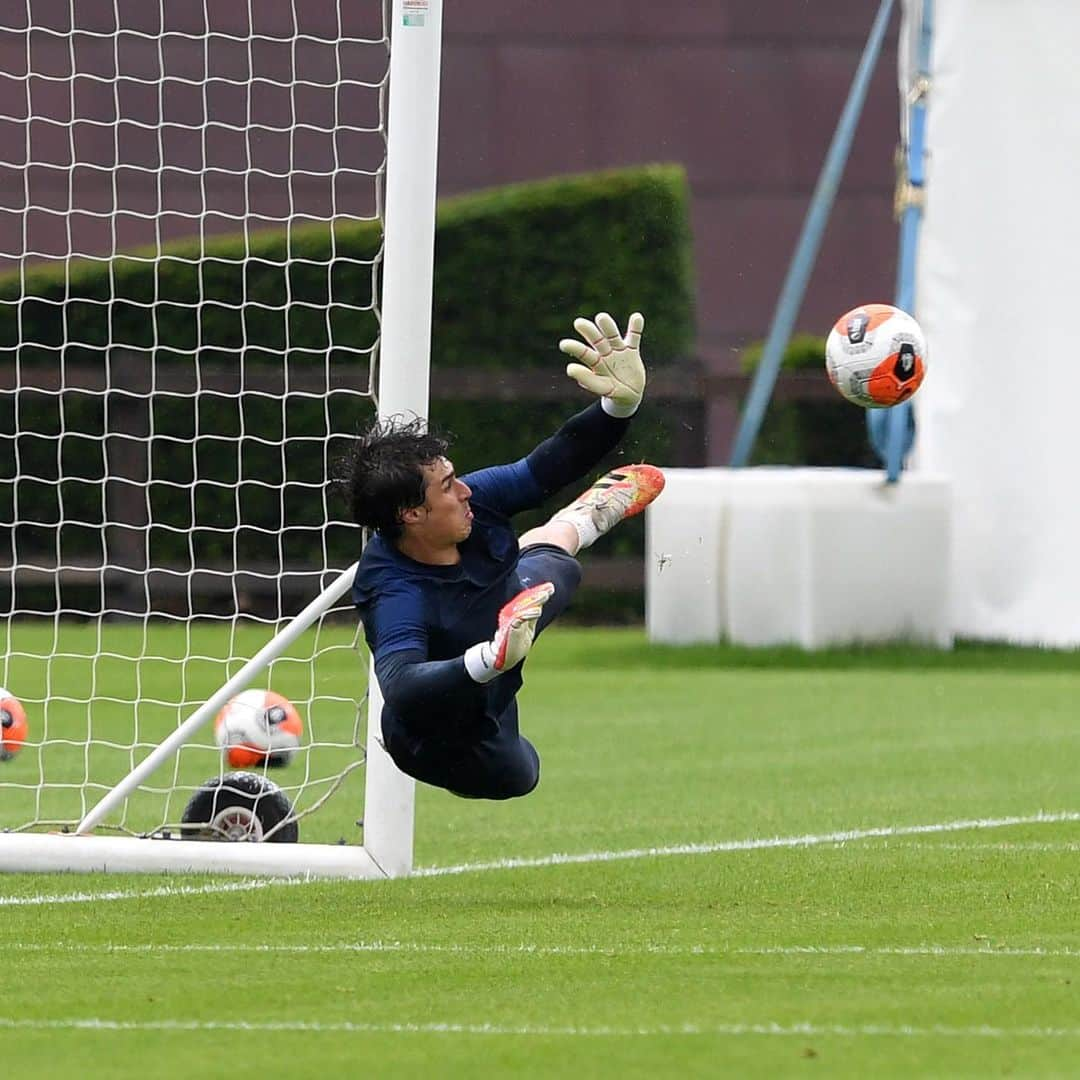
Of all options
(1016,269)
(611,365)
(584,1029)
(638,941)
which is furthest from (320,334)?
(584,1029)

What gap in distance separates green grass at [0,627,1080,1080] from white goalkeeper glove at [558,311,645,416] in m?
1.54

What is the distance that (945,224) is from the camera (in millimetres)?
16047

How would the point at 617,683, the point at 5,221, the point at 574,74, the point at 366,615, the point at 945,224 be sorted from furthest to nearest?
the point at 574,74, the point at 5,221, the point at 945,224, the point at 617,683, the point at 366,615

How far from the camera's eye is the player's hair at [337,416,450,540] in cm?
668

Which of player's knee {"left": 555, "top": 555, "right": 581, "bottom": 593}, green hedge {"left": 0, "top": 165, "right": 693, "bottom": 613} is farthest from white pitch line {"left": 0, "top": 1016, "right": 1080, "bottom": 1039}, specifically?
green hedge {"left": 0, "top": 165, "right": 693, "bottom": 613}

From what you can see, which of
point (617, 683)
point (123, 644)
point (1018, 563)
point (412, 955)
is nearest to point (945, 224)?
point (1018, 563)

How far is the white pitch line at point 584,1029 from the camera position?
187 inches

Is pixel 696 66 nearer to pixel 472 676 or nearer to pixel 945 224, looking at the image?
pixel 945 224

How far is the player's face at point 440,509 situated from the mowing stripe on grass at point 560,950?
1.27 m

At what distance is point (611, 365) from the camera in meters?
7.17

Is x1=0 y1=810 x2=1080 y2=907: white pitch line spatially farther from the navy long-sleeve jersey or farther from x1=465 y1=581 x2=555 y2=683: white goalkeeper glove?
x1=465 y1=581 x2=555 y2=683: white goalkeeper glove

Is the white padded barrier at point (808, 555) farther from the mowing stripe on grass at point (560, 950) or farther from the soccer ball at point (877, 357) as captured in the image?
the mowing stripe on grass at point (560, 950)

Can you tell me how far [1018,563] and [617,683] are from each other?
11.0 ft

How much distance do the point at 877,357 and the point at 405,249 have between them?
1.67m
